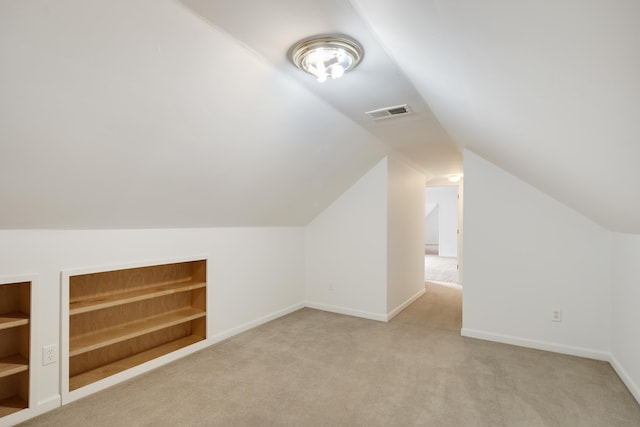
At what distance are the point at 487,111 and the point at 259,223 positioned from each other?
8.70ft

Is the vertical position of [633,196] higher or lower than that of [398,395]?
higher

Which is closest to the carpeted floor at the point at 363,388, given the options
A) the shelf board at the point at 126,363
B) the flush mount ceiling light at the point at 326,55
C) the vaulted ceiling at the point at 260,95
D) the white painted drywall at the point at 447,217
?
the shelf board at the point at 126,363

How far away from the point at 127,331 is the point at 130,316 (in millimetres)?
203

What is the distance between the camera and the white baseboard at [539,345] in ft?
9.73

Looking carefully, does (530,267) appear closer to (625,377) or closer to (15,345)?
(625,377)

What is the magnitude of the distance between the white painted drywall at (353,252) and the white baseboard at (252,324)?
0.34m

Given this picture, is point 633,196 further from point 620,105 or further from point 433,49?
point 433,49

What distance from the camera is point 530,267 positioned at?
10.7 feet

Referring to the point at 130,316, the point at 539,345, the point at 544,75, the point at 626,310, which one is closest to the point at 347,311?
the point at 539,345

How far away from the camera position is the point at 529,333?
10.6ft

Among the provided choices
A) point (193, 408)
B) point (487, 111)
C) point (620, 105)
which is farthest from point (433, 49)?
point (193, 408)

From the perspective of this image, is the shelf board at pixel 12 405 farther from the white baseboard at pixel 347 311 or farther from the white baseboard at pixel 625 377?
the white baseboard at pixel 625 377

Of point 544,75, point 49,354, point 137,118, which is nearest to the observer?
point 544,75

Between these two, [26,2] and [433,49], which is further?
[433,49]
